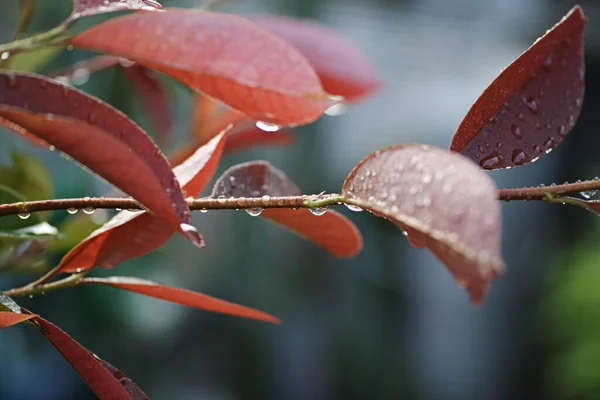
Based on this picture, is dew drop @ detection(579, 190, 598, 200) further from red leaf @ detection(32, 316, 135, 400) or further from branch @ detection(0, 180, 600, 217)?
red leaf @ detection(32, 316, 135, 400)

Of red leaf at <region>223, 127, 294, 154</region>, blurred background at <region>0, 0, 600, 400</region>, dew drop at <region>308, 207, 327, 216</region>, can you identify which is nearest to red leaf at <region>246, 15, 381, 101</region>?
red leaf at <region>223, 127, 294, 154</region>

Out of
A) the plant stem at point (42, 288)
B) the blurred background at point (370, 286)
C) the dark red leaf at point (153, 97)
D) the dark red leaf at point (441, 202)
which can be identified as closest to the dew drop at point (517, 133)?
the dark red leaf at point (441, 202)

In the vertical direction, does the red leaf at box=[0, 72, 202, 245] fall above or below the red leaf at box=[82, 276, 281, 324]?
above

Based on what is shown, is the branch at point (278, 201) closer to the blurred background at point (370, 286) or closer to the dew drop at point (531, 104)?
the dew drop at point (531, 104)

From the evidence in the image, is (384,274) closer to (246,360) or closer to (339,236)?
(246,360)

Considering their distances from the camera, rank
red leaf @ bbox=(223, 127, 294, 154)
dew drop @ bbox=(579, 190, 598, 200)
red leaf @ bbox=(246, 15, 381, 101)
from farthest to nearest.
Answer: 1. red leaf @ bbox=(223, 127, 294, 154)
2. red leaf @ bbox=(246, 15, 381, 101)
3. dew drop @ bbox=(579, 190, 598, 200)

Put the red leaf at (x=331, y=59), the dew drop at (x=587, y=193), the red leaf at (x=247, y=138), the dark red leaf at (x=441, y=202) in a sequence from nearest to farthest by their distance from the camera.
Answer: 1. the dark red leaf at (x=441, y=202)
2. the dew drop at (x=587, y=193)
3. the red leaf at (x=331, y=59)
4. the red leaf at (x=247, y=138)

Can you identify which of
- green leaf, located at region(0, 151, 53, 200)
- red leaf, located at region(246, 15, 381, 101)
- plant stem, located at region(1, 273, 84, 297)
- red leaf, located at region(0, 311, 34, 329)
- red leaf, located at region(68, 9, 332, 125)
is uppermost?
red leaf, located at region(68, 9, 332, 125)

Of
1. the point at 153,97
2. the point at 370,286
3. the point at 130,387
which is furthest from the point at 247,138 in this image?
the point at 370,286
